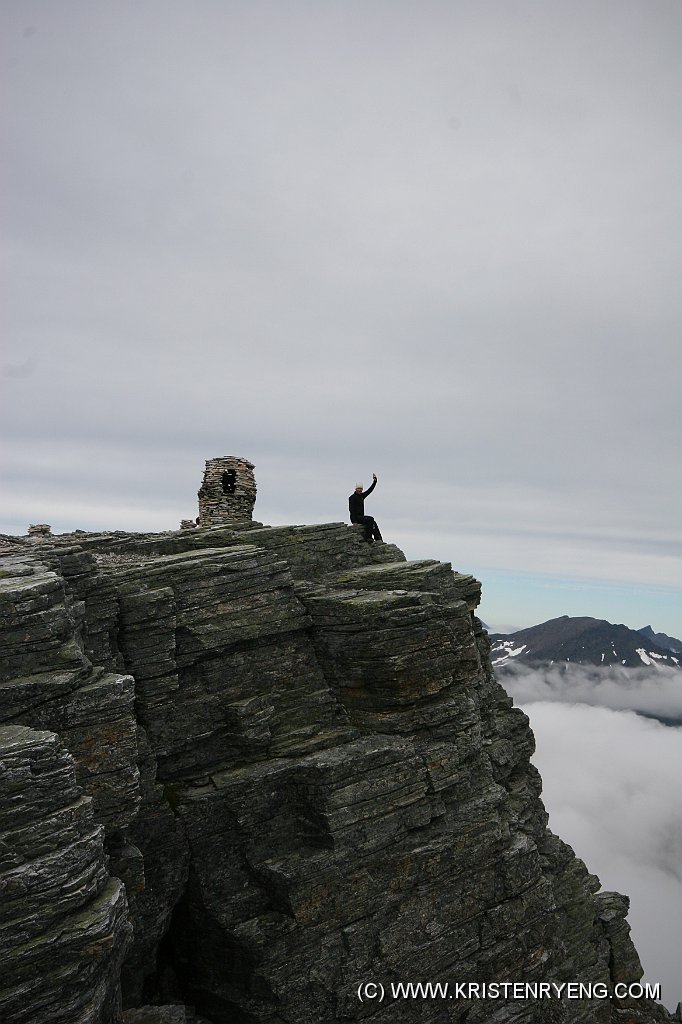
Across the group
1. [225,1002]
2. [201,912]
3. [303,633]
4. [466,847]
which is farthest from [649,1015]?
[303,633]

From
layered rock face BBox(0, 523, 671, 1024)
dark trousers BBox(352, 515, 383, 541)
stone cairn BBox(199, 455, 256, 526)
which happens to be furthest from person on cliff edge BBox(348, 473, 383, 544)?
stone cairn BBox(199, 455, 256, 526)

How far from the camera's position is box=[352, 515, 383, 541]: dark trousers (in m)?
37.3

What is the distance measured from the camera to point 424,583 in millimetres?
33375

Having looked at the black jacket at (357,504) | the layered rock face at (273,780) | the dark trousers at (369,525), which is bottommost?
the layered rock face at (273,780)

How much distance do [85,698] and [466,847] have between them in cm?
1912

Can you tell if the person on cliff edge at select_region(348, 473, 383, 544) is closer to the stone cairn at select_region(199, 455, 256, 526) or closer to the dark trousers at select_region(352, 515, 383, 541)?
the dark trousers at select_region(352, 515, 383, 541)

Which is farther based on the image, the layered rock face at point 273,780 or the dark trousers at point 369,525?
the dark trousers at point 369,525

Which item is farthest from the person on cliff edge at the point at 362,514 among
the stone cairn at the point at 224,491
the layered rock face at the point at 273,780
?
the stone cairn at the point at 224,491

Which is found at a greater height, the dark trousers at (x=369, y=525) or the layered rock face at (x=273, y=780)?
the dark trousers at (x=369, y=525)

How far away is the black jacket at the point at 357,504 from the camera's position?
37.6 meters

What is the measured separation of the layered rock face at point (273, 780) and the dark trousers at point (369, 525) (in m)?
5.08

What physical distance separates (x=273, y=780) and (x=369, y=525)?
16.8 m

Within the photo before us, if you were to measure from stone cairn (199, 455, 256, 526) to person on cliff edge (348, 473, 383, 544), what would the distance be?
10.7m

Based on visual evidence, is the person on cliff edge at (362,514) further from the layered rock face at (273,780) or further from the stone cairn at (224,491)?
the stone cairn at (224,491)
